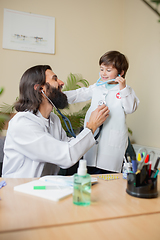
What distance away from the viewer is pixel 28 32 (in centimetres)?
310

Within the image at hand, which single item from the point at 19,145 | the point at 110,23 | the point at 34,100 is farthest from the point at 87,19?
the point at 19,145

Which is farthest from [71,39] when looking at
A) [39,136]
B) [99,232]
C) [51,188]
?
Result: [99,232]

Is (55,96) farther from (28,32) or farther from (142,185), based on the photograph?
(28,32)

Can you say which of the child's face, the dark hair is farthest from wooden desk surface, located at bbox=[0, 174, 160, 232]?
the child's face

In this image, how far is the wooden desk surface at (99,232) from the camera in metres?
0.65

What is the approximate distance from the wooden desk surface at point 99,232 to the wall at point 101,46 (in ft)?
6.88

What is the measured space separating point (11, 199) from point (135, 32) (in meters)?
2.92

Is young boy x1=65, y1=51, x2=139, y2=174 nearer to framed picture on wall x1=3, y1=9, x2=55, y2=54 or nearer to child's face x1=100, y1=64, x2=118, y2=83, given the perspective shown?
child's face x1=100, y1=64, x2=118, y2=83

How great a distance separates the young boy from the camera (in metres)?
1.94

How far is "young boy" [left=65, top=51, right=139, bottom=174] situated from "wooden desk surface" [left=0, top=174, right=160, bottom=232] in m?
0.91

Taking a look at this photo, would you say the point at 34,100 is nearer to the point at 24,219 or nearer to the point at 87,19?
the point at 24,219

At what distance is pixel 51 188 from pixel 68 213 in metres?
0.24

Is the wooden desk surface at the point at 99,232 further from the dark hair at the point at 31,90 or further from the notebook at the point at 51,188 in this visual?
the dark hair at the point at 31,90

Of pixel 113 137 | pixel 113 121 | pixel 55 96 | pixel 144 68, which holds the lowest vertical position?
pixel 113 137
